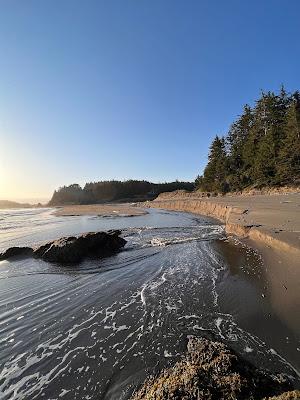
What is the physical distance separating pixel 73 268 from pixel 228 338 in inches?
294

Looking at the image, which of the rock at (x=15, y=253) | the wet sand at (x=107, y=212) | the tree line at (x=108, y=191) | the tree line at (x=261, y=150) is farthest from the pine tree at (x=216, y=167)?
the rock at (x=15, y=253)

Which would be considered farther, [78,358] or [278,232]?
[278,232]

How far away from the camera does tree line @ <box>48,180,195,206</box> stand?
103719 millimetres

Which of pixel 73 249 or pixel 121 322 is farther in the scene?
pixel 73 249

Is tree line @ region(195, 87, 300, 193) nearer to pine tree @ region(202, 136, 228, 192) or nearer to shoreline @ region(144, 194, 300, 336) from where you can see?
pine tree @ region(202, 136, 228, 192)

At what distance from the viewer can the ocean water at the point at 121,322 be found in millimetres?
4656

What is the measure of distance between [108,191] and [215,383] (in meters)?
104

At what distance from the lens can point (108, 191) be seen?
349 feet

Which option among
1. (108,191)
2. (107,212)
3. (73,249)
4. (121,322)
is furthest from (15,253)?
(108,191)

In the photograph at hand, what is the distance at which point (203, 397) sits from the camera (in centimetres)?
313

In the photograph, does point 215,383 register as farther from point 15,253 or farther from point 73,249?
point 15,253

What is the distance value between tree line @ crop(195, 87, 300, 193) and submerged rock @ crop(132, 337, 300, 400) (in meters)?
36.5

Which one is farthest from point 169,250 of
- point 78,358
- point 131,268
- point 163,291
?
point 78,358

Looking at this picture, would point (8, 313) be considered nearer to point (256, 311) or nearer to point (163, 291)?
point (163, 291)
